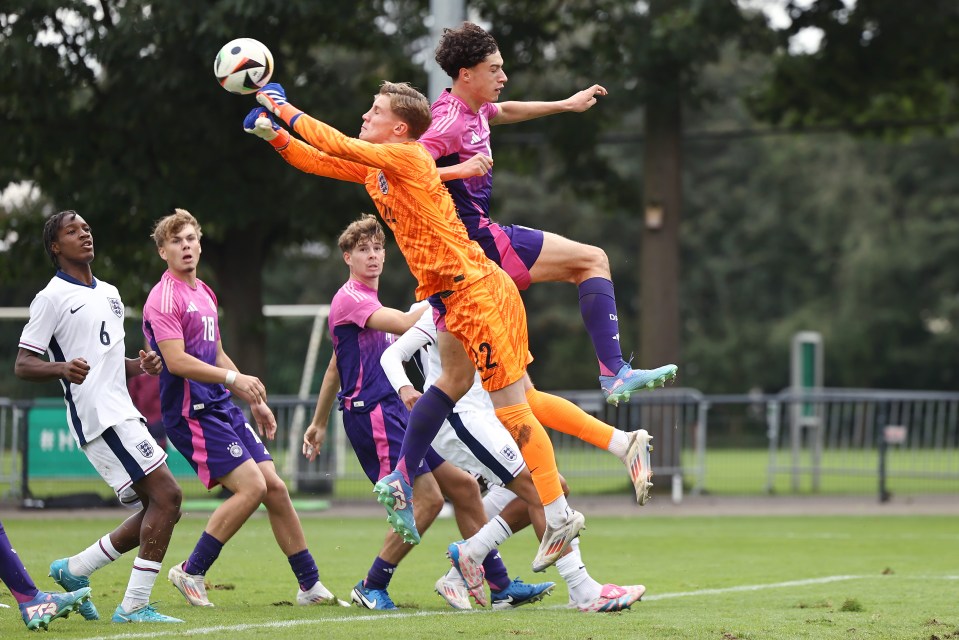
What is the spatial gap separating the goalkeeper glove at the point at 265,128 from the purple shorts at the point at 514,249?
123 cm

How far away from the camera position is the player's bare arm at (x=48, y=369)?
666cm

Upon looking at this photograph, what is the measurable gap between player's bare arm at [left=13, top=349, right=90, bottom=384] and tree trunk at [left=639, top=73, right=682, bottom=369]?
14484 millimetres

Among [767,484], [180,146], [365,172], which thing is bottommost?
[767,484]

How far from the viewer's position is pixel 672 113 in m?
20.6

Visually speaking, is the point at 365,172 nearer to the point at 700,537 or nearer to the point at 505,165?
the point at 700,537

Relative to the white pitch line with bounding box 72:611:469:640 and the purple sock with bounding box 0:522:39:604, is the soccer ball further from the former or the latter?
the white pitch line with bounding box 72:611:469:640

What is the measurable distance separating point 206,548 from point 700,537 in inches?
264

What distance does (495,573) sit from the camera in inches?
307

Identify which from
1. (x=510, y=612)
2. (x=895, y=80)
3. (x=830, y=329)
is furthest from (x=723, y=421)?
(x=830, y=329)

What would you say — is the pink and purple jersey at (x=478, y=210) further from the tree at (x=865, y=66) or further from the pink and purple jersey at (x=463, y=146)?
the tree at (x=865, y=66)

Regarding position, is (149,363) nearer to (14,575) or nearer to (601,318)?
(14,575)

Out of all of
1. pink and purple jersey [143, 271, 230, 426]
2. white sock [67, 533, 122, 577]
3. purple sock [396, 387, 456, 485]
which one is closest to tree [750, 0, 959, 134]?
pink and purple jersey [143, 271, 230, 426]

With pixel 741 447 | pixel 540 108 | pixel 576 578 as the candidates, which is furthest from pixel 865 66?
pixel 576 578

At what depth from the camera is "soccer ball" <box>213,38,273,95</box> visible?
6488mm
